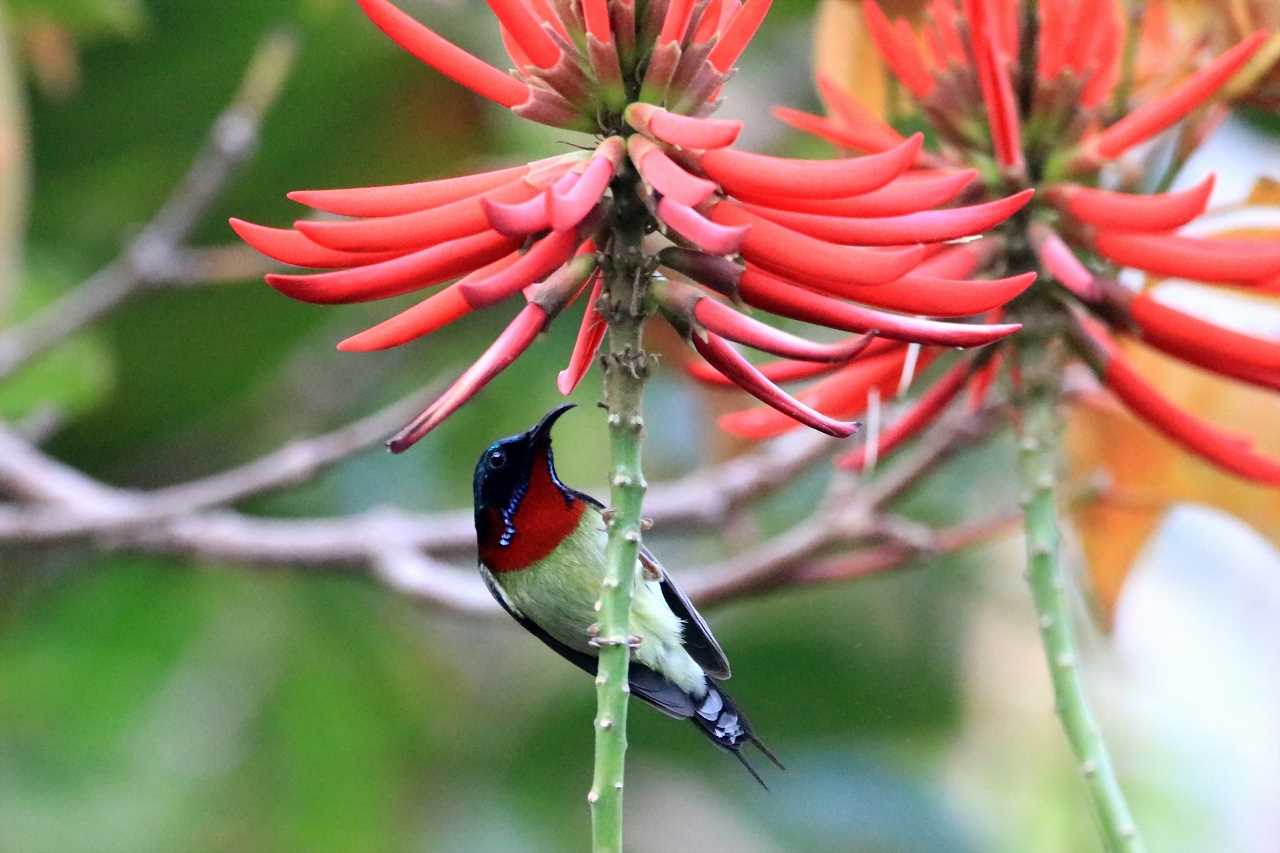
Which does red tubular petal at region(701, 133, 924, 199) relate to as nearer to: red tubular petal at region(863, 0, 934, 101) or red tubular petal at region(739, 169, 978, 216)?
red tubular petal at region(739, 169, 978, 216)

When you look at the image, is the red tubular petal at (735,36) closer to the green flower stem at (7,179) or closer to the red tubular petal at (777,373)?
the red tubular petal at (777,373)

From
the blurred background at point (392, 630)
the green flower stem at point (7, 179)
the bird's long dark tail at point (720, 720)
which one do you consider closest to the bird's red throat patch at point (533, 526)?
the bird's long dark tail at point (720, 720)

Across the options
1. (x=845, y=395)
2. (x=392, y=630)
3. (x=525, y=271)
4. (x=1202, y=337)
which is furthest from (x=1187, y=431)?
(x=392, y=630)

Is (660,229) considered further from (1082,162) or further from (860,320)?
(1082,162)

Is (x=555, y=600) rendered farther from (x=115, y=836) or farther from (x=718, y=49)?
(x=115, y=836)

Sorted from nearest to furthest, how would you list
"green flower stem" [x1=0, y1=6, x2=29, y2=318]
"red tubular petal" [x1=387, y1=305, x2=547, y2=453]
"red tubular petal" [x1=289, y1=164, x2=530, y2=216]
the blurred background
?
"red tubular petal" [x1=387, y1=305, x2=547, y2=453] → "red tubular petal" [x1=289, y1=164, x2=530, y2=216] → "green flower stem" [x1=0, y1=6, x2=29, y2=318] → the blurred background

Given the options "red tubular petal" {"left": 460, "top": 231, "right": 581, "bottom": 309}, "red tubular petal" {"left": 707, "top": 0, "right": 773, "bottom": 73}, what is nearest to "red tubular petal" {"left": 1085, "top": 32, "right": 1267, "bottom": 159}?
"red tubular petal" {"left": 707, "top": 0, "right": 773, "bottom": 73}
